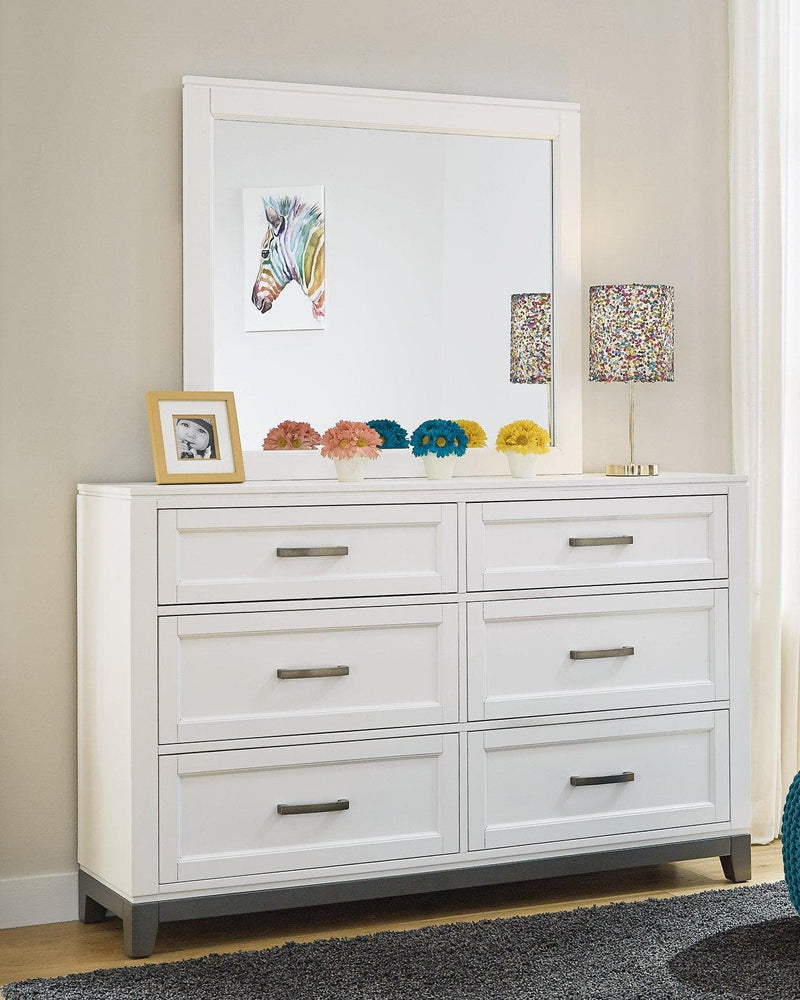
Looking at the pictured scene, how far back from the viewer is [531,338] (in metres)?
3.12

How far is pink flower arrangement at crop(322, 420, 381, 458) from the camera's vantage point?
8.93 feet

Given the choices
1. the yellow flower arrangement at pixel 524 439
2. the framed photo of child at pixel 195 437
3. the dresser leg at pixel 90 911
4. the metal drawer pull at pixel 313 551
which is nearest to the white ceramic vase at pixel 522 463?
the yellow flower arrangement at pixel 524 439

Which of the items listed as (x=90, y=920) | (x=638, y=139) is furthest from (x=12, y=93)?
(x=90, y=920)

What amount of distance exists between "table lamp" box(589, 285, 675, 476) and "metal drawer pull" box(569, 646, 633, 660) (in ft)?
1.52

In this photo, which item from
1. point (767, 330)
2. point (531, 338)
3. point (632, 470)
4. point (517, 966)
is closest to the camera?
point (517, 966)

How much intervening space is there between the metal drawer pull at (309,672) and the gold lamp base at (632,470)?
2.97ft

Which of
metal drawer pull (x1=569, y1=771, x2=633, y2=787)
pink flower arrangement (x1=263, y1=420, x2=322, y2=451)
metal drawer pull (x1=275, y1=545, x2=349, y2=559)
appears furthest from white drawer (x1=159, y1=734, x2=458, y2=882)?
pink flower arrangement (x1=263, y1=420, x2=322, y2=451)

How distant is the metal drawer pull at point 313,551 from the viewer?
8.22 feet

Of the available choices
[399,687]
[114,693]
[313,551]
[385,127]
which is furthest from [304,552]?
[385,127]

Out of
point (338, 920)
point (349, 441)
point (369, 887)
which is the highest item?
point (349, 441)

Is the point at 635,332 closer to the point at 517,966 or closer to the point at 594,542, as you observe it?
the point at 594,542

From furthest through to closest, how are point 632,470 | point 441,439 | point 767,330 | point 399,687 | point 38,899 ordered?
point 767,330, point 632,470, point 441,439, point 38,899, point 399,687

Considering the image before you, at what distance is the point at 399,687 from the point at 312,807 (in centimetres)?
31

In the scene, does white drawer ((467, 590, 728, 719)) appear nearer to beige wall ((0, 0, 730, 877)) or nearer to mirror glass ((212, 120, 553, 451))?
mirror glass ((212, 120, 553, 451))
